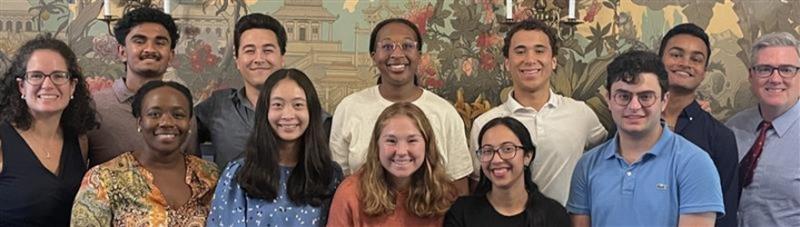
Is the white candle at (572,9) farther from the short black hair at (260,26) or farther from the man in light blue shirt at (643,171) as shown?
the short black hair at (260,26)

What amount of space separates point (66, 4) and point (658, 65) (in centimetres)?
262

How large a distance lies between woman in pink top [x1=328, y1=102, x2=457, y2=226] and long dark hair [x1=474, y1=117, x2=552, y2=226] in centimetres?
13

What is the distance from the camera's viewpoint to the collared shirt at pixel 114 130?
2.81m

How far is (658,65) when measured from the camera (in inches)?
92.0

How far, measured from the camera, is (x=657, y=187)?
2.22 meters

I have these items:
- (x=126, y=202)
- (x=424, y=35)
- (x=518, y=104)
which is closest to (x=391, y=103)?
(x=518, y=104)

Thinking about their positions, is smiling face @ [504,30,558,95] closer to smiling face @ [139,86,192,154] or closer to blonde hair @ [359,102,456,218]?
blonde hair @ [359,102,456,218]

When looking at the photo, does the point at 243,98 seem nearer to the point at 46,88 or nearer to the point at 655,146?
the point at 46,88

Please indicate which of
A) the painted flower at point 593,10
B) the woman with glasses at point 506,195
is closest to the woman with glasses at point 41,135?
the woman with glasses at point 506,195

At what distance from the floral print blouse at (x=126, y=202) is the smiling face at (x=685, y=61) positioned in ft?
5.60

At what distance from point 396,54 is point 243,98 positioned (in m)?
0.60

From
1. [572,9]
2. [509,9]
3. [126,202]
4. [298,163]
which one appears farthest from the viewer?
[572,9]

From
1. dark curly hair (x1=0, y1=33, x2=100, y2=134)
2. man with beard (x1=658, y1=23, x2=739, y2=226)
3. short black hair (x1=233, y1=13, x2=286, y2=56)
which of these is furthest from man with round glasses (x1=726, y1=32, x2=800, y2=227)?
dark curly hair (x1=0, y1=33, x2=100, y2=134)

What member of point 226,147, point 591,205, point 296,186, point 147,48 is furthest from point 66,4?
point 591,205
